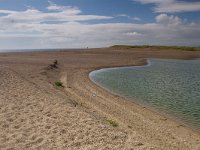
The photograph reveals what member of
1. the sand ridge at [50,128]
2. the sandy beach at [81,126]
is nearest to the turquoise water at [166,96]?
the sandy beach at [81,126]

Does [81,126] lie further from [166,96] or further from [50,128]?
[166,96]

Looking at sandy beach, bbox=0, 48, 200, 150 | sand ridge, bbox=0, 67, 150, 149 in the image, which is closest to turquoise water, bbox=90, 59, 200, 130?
sandy beach, bbox=0, 48, 200, 150

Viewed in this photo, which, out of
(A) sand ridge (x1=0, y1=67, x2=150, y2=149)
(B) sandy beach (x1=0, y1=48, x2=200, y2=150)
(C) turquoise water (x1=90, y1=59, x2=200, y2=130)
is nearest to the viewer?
(A) sand ridge (x1=0, y1=67, x2=150, y2=149)

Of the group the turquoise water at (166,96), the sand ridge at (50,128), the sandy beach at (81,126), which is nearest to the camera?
the sand ridge at (50,128)

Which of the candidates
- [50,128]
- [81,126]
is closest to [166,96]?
[81,126]

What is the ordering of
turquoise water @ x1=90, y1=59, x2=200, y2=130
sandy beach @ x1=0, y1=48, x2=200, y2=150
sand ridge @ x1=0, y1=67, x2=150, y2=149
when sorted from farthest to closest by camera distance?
1. turquoise water @ x1=90, y1=59, x2=200, y2=130
2. sandy beach @ x1=0, y1=48, x2=200, y2=150
3. sand ridge @ x1=0, y1=67, x2=150, y2=149

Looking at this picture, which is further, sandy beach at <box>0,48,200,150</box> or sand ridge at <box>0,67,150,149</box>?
sandy beach at <box>0,48,200,150</box>

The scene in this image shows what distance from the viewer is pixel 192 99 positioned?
23.6 m

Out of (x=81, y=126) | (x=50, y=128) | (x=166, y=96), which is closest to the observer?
(x=50, y=128)

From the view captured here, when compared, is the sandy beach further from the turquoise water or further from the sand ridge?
the turquoise water

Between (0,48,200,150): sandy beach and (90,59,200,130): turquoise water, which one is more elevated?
(0,48,200,150): sandy beach

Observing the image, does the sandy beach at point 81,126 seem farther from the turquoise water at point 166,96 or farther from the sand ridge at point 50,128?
the turquoise water at point 166,96

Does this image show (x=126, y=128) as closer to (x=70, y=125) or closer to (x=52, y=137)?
(x=70, y=125)

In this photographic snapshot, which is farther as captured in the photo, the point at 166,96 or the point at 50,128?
the point at 166,96
